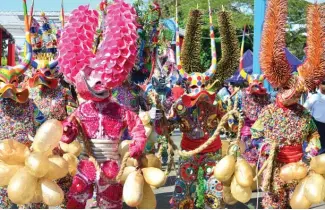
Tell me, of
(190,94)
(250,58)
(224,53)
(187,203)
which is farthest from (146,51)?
(250,58)

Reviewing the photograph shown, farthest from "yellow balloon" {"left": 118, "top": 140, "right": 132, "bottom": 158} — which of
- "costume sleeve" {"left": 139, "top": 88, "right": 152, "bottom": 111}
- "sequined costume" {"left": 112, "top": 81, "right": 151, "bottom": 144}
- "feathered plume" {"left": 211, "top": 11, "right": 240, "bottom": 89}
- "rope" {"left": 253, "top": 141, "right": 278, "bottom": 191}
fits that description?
"costume sleeve" {"left": 139, "top": 88, "right": 152, "bottom": 111}

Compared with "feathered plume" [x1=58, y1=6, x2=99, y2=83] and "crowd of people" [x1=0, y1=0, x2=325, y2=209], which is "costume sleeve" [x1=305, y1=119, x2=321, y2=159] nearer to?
"crowd of people" [x1=0, y1=0, x2=325, y2=209]

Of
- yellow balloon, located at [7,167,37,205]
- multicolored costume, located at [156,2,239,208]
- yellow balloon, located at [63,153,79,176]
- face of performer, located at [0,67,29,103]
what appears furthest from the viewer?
multicolored costume, located at [156,2,239,208]

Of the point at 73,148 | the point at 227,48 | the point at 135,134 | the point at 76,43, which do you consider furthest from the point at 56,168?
the point at 227,48

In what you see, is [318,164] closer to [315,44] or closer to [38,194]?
[315,44]

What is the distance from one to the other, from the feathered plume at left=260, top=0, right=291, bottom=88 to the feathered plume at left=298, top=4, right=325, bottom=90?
0.61 feet

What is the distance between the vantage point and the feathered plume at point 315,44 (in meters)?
4.04

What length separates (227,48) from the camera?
550 cm

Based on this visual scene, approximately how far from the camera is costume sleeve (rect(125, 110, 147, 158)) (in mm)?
3749

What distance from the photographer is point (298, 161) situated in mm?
4277

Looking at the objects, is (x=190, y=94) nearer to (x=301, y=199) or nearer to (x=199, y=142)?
(x=199, y=142)

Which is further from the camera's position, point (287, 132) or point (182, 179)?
point (182, 179)

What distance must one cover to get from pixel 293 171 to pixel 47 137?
1.91m

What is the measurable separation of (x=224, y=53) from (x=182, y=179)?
1.43m
